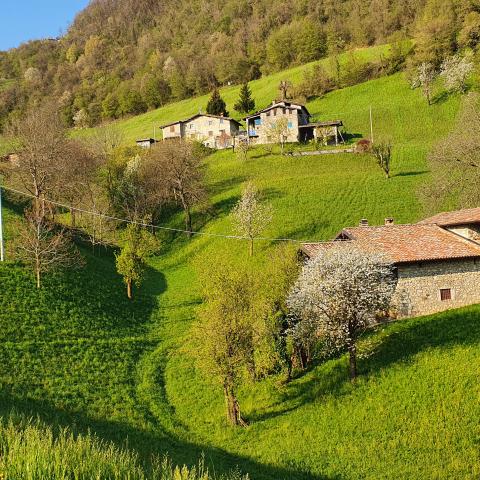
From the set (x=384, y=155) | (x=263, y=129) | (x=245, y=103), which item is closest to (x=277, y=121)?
(x=263, y=129)

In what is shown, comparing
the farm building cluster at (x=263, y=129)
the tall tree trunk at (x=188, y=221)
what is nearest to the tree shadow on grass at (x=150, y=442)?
the tall tree trunk at (x=188, y=221)

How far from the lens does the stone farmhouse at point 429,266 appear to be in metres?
29.4

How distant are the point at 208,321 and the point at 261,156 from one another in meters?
55.5

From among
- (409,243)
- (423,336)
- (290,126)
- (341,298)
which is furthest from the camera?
(290,126)

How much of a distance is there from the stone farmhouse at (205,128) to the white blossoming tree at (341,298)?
69.0 meters

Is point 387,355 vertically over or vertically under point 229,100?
under

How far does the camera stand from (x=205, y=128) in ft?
314

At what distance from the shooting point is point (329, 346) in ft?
86.5

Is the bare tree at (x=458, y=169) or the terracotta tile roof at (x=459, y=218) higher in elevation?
the bare tree at (x=458, y=169)

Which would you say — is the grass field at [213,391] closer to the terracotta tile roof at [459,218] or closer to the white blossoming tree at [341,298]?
the white blossoming tree at [341,298]

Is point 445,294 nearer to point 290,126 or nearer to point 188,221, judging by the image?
point 188,221

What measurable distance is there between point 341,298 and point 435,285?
10.0 meters

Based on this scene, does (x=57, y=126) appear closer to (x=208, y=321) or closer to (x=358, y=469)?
(x=208, y=321)

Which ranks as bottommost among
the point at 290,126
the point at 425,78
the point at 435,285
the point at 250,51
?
the point at 435,285
